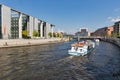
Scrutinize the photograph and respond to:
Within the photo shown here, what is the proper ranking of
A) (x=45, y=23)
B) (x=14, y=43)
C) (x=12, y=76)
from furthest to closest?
(x=45, y=23) < (x=14, y=43) < (x=12, y=76)

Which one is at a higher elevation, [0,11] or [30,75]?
[0,11]

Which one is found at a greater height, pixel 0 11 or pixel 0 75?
pixel 0 11

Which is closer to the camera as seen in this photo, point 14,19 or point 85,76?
point 85,76

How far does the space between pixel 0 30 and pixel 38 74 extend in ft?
231

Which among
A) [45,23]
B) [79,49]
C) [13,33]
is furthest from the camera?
[45,23]

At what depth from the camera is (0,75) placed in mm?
22234

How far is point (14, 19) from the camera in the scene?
134m

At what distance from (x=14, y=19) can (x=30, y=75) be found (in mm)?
117093

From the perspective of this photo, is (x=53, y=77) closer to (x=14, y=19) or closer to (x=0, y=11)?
(x=0, y=11)

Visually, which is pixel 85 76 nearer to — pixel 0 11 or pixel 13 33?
pixel 0 11

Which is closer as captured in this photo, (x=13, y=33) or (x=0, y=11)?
(x=0, y=11)

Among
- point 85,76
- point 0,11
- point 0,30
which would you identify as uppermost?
point 0,11

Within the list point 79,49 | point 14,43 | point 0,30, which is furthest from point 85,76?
point 0,30

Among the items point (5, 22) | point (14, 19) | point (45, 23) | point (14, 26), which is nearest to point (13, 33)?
point (14, 26)
